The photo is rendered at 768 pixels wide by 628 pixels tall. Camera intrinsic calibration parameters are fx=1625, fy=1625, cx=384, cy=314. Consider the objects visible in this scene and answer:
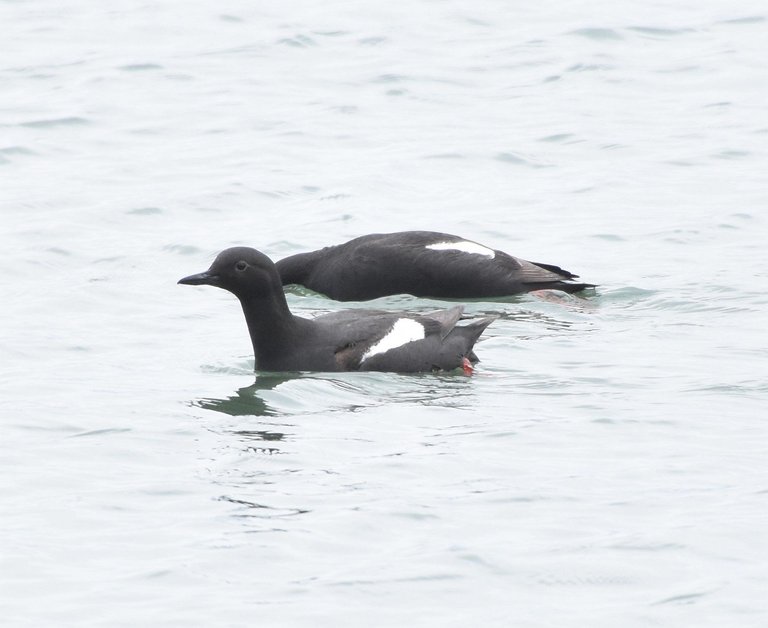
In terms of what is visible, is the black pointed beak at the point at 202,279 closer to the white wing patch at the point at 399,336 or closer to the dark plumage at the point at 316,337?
the dark plumage at the point at 316,337

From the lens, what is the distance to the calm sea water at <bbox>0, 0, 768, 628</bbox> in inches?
284

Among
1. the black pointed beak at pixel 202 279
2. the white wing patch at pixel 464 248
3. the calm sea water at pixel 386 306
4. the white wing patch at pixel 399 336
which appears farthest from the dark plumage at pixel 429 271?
the black pointed beak at pixel 202 279

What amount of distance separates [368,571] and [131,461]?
2.11 m

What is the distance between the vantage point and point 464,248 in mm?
13188

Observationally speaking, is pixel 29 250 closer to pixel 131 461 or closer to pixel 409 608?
pixel 131 461

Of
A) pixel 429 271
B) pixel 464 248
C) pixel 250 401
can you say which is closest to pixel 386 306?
pixel 429 271

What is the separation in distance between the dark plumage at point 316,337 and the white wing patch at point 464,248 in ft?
7.77

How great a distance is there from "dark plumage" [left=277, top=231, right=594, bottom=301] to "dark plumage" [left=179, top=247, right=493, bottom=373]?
225 cm

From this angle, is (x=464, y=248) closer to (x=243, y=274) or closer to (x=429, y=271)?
(x=429, y=271)

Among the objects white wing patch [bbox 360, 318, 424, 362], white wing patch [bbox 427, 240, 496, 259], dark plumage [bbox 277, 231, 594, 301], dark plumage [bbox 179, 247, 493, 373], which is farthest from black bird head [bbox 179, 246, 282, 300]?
white wing patch [bbox 427, 240, 496, 259]

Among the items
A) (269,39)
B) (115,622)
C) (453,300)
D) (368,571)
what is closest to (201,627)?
(115,622)

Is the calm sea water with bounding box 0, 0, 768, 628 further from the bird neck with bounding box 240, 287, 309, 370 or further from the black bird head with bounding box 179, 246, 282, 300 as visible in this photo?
the black bird head with bounding box 179, 246, 282, 300

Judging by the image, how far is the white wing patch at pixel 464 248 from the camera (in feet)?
43.1

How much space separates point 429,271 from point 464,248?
0.37m
